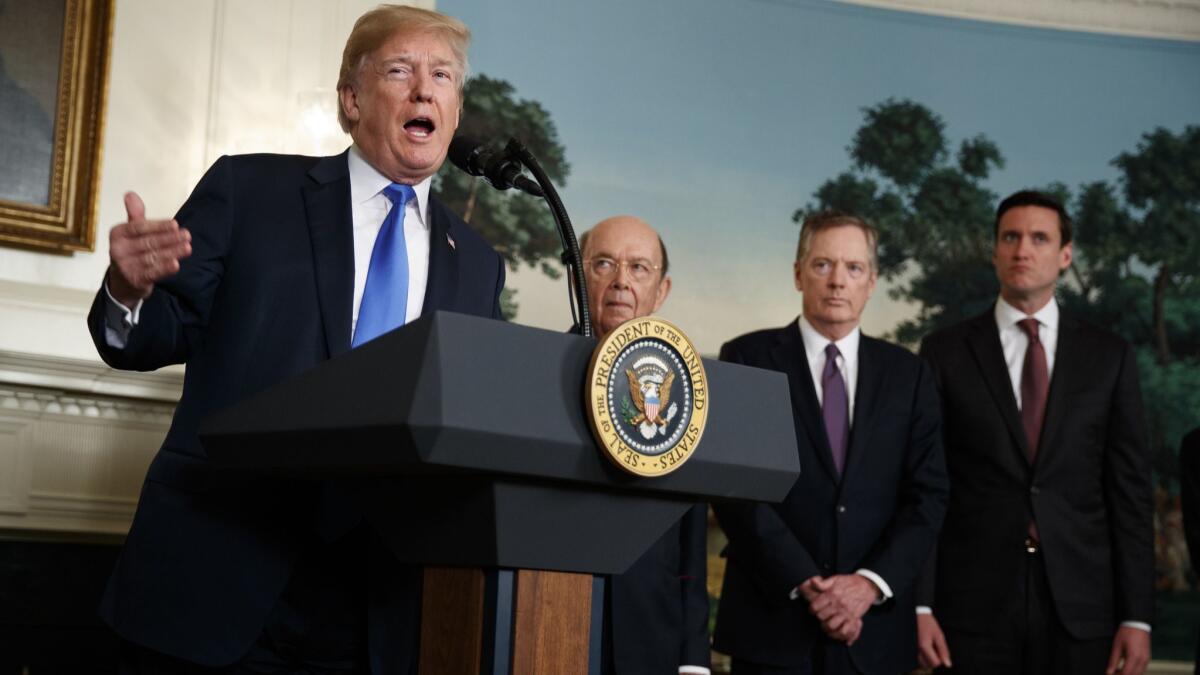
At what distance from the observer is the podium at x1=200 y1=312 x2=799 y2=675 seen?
3.81 feet

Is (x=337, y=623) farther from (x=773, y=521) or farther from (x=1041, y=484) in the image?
(x=1041, y=484)

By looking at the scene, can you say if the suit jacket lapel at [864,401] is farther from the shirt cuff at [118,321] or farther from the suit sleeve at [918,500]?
the shirt cuff at [118,321]

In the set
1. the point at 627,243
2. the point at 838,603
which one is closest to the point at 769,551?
the point at 838,603

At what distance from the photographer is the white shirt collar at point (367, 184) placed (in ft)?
6.11

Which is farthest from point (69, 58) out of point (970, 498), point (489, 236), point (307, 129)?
point (970, 498)

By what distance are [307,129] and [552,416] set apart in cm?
292

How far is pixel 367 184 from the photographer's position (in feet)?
6.15

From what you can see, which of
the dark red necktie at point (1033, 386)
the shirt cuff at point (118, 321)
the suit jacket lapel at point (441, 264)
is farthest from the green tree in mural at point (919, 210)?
the shirt cuff at point (118, 321)

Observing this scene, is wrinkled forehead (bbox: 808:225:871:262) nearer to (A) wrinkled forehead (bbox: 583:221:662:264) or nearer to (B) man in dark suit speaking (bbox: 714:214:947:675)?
(B) man in dark suit speaking (bbox: 714:214:947:675)

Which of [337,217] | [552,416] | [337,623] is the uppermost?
[337,217]

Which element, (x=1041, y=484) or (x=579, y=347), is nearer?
(x=579, y=347)

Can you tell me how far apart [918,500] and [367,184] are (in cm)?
204

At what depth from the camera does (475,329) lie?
1.19 metres

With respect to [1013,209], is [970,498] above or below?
below
